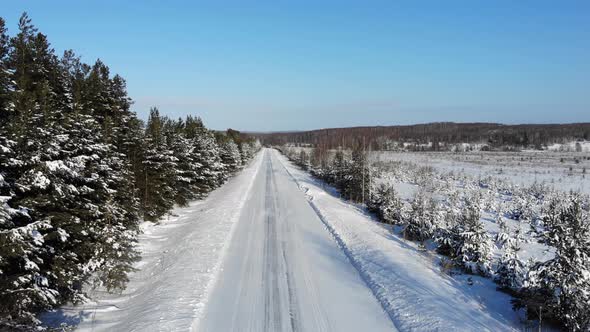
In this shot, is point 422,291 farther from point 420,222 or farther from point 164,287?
point 420,222

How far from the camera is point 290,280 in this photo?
527 inches

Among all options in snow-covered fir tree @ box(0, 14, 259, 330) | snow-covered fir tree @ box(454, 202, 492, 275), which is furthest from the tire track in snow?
snow-covered fir tree @ box(0, 14, 259, 330)

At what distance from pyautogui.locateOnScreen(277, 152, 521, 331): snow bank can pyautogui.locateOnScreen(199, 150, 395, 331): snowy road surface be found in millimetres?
535

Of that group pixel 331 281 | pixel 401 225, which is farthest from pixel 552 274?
pixel 401 225

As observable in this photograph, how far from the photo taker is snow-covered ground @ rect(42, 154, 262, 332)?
34.3ft

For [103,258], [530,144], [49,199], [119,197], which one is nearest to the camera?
[49,199]

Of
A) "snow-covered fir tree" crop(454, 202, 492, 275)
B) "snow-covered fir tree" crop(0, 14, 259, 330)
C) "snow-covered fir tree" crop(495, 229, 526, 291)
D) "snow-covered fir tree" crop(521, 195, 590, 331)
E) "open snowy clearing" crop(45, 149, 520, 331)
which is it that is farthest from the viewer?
"snow-covered fir tree" crop(454, 202, 492, 275)

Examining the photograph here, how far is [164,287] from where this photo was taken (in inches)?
510

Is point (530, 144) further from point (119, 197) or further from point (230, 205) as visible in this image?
point (119, 197)

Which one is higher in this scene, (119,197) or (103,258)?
(119,197)

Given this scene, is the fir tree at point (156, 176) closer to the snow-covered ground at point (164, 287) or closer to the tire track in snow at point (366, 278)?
the snow-covered ground at point (164, 287)

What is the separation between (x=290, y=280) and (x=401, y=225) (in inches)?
610

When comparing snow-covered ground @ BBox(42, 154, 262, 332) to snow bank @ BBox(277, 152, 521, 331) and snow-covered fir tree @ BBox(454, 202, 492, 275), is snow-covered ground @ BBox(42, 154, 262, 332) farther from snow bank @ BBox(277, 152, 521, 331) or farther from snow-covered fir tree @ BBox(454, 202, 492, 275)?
snow-covered fir tree @ BBox(454, 202, 492, 275)

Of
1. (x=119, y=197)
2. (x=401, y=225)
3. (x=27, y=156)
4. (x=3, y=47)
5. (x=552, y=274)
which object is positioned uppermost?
(x=3, y=47)
